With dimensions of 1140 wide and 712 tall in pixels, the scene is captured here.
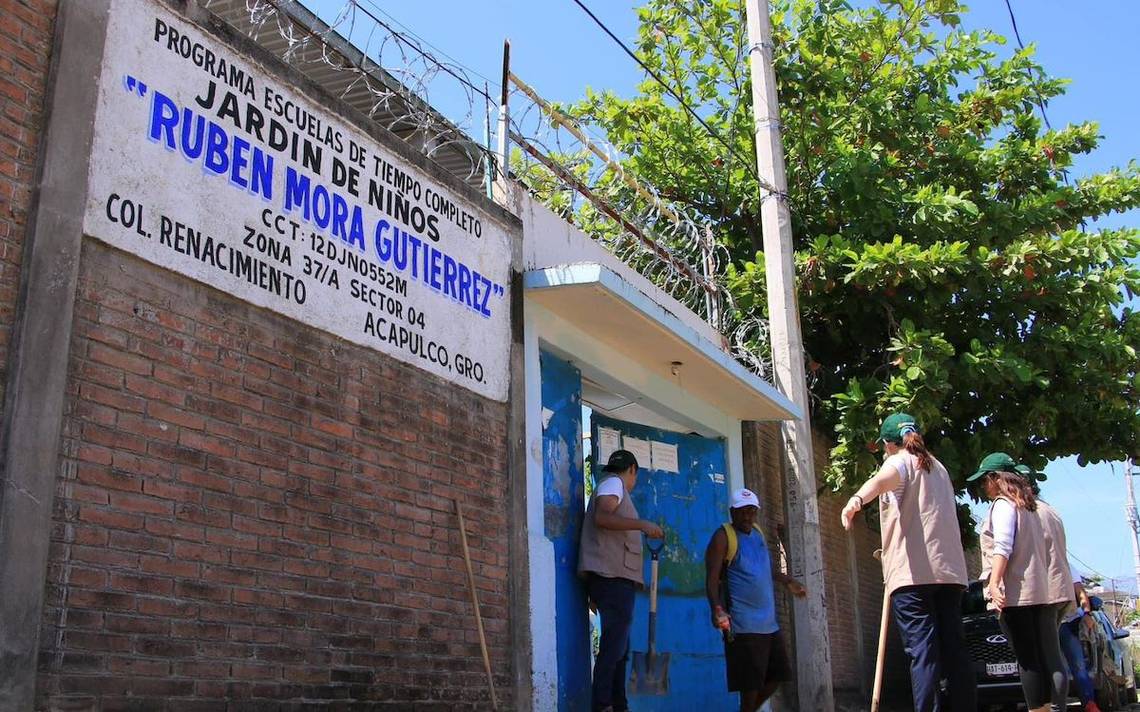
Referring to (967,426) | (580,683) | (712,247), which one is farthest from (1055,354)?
(580,683)

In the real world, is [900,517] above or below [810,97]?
below

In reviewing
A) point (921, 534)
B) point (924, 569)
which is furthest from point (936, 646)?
point (921, 534)

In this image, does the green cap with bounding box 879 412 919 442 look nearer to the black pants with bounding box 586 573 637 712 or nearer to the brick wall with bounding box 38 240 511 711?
the black pants with bounding box 586 573 637 712

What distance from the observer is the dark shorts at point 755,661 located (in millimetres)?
8023

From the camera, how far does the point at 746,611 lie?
26.6ft

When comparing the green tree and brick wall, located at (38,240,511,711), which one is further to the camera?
the green tree

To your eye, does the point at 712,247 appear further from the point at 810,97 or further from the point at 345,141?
the point at 345,141

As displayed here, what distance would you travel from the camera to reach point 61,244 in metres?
4.53

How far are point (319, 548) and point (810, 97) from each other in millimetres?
8947

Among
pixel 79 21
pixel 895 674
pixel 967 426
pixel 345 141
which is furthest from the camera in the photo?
pixel 895 674

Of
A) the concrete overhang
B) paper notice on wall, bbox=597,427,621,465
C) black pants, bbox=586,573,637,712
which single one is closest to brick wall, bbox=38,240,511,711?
black pants, bbox=586,573,637,712

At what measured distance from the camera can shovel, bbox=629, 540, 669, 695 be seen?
8.82m

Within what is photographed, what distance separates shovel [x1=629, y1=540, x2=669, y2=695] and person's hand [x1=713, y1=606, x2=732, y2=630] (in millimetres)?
904

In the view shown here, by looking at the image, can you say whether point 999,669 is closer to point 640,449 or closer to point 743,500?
point 640,449
